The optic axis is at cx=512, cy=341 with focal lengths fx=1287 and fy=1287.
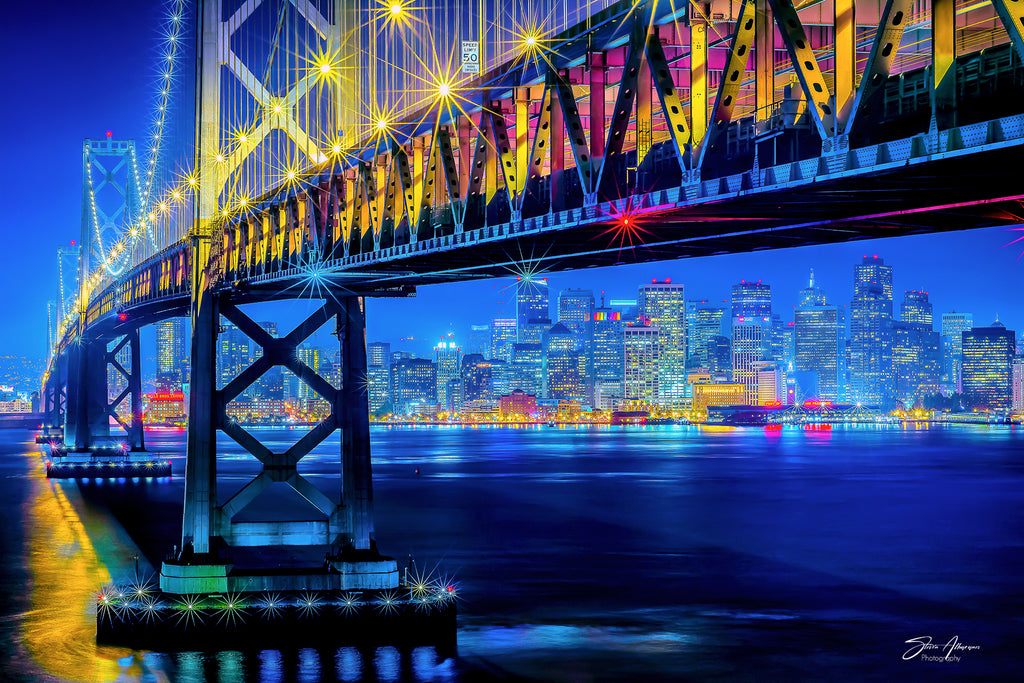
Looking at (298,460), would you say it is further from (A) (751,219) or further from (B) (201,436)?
(A) (751,219)

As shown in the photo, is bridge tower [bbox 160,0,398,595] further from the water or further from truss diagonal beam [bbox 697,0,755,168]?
truss diagonal beam [bbox 697,0,755,168]

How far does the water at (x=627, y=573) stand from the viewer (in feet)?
98.9

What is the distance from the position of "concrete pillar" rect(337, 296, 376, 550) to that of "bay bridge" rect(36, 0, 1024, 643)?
5 centimetres

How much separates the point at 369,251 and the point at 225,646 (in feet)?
29.2

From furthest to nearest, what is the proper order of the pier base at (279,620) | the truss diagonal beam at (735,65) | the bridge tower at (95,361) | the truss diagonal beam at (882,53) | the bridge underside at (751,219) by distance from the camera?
the bridge tower at (95,361)
the pier base at (279,620)
the truss diagonal beam at (735,65)
the bridge underside at (751,219)
the truss diagonal beam at (882,53)

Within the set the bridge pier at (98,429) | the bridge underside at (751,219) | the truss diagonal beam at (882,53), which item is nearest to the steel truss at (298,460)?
the bridge underside at (751,219)

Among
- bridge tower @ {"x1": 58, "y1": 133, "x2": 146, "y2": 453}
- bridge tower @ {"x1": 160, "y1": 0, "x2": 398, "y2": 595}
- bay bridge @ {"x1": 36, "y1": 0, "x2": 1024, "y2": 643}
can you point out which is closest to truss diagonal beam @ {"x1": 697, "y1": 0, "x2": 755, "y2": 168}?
bay bridge @ {"x1": 36, "y1": 0, "x2": 1024, "y2": 643}

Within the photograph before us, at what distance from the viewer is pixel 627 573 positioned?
48656mm

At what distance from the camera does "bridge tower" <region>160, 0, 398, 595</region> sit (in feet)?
94.2

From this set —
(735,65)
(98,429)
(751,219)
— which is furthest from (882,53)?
(98,429)

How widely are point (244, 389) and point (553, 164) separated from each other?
43.4ft

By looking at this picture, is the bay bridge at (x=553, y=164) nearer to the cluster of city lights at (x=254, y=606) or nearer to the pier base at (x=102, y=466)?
the cluster of city lights at (x=254, y=606)

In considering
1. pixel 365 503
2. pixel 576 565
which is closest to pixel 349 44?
pixel 365 503

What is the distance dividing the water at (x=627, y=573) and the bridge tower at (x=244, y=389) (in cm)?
210
